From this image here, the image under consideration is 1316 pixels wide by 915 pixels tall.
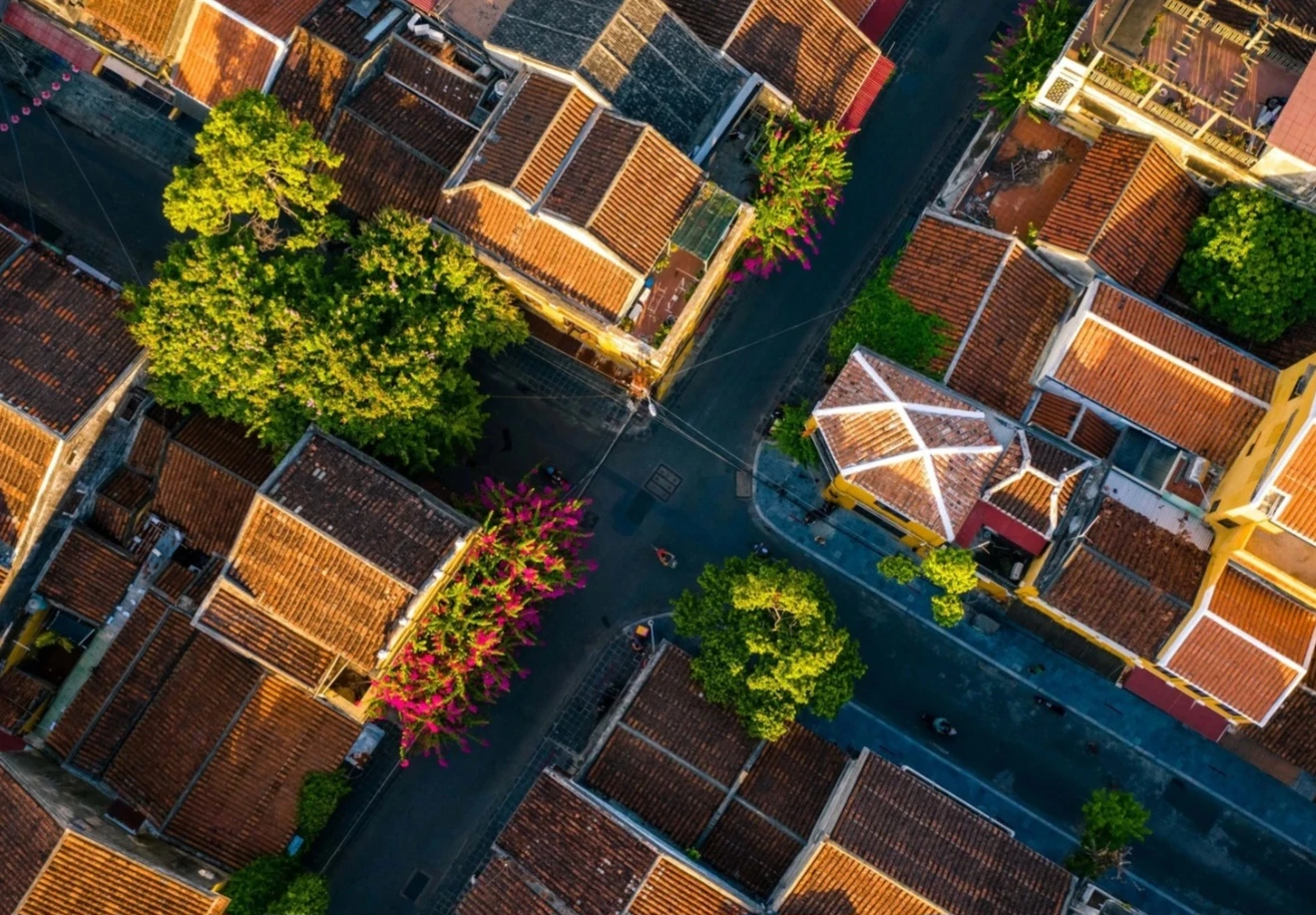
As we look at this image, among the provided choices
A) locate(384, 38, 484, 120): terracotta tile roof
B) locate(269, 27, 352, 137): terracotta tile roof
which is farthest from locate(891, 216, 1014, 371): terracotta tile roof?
locate(269, 27, 352, 137): terracotta tile roof

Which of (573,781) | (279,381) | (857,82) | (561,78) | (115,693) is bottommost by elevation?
(115,693)

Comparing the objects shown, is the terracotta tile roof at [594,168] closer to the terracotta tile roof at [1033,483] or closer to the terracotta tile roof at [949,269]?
the terracotta tile roof at [949,269]

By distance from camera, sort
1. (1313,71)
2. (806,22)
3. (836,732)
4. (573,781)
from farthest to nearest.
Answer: (836,732), (806,22), (573,781), (1313,71)

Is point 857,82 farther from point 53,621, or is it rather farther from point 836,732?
point 53,621

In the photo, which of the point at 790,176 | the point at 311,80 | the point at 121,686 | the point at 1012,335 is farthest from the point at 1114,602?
the point at 121,686

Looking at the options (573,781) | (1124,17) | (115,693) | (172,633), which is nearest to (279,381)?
(172,633)

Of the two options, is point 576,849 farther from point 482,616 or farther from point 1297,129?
point 1297,129

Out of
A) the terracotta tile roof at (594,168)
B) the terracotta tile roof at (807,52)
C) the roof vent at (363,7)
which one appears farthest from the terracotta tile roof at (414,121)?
the terracotta tile roof at (807,52)
